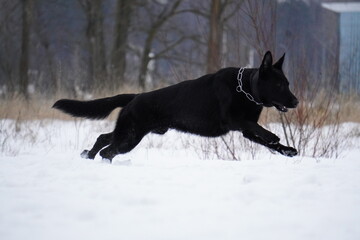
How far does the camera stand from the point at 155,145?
8.41 meters

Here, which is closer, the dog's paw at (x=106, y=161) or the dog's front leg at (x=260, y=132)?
the dog's front leg at (x=260, y=132)

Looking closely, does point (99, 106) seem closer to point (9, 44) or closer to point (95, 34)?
point (95, 34)

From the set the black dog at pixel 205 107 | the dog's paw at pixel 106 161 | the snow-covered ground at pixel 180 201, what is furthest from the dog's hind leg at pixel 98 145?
the snow-covered ground at pixel 180 201

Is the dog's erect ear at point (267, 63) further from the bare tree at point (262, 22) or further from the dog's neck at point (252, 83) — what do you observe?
the bare tree at point (262, 22)

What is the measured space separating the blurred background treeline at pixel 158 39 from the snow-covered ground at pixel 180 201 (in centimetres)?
305

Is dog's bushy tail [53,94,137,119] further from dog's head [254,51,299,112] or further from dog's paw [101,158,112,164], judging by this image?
dog's head [254,51,299,112]

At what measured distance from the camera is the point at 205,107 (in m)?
4.98

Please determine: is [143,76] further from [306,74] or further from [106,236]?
[106,236]

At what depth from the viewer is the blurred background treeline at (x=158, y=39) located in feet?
27.1

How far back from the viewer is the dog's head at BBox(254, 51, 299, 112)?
472 centimetres

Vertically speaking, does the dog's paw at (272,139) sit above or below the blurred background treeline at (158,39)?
below

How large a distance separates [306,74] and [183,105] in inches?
90.6

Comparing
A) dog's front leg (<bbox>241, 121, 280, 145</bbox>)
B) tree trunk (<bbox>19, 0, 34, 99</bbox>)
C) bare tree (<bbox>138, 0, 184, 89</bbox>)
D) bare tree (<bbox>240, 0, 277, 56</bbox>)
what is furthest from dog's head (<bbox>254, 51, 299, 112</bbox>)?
bare tree (<bbox>138, 0, 184, 89</bbox>)

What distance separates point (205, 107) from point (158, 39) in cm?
1561
